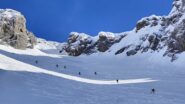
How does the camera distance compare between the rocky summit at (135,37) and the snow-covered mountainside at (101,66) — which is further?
the rocky summit at (135,37)

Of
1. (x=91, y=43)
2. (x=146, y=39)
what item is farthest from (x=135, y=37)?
(x=91, y=43)

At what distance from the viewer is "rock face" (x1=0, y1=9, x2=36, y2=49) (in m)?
125

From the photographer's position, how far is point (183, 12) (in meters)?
121

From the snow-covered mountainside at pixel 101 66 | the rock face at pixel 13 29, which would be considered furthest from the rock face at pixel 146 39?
the rock face at pixel 13 29

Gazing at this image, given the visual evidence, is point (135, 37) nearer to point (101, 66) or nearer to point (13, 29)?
point (13, 29)

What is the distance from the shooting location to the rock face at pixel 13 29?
125m

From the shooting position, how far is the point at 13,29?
12962 cm

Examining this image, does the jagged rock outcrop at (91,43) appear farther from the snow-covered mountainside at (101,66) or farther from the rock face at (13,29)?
the rock face at (13,29)

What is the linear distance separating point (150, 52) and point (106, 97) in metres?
79.1

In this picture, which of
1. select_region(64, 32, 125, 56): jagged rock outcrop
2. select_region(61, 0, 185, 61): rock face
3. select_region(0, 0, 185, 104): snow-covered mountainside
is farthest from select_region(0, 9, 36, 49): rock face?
select_region(64, 32, 125, 56): jagged rock outcrop

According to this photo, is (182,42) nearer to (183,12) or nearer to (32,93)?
(183,12)

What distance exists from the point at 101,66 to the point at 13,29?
42.4 meters

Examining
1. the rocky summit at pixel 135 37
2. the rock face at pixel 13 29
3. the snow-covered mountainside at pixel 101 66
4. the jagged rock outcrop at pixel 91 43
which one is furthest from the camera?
the jagged rock outcrop at pixel 91 43

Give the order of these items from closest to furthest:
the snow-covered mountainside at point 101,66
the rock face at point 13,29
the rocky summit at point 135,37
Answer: the snow-covered mountainside at point 101,66, the rocky summit at point 135,37, the rock face at point 13,29
